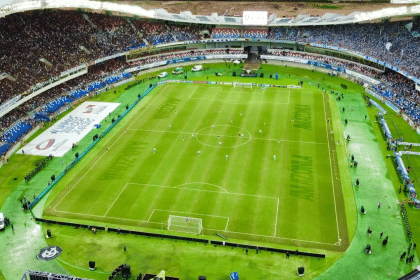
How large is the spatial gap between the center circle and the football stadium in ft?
1.26

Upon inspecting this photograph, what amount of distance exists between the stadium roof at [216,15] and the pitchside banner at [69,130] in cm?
2731

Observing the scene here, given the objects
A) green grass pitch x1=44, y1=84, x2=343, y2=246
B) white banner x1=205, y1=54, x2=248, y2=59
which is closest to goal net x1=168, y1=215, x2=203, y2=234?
green grass pitch x1=44, y1=84, x2=343, y2=246

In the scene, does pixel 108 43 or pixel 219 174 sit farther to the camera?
pixel 108 43

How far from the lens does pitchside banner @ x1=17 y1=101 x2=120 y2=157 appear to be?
6475 centimetres

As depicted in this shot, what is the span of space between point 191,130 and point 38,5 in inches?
1956

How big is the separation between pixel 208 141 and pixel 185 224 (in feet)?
70.6

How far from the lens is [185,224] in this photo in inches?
1811

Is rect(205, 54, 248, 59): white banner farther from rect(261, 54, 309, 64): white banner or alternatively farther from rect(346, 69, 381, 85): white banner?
rect(346, 69, 381, 85): white banner

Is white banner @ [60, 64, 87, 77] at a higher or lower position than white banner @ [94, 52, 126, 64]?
lower

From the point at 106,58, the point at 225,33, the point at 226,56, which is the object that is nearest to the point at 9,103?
the point at 106,58

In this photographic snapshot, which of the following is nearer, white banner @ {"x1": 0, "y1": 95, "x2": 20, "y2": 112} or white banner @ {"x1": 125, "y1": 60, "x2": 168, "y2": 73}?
white banner @ {"x1": 0, "y1": 95, "x2": 20, "y2": 112}

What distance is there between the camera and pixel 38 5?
9194 centimetres

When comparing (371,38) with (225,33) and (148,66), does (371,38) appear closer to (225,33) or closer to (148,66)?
(225,33)

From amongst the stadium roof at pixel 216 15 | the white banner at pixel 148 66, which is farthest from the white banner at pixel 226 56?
the white banner at pixel 148 66
